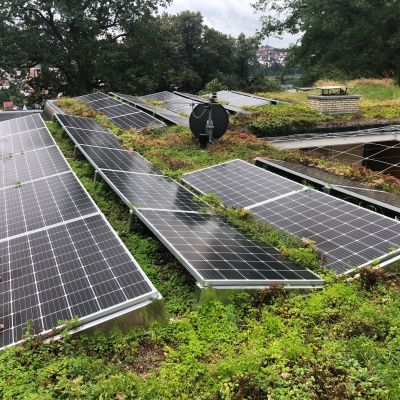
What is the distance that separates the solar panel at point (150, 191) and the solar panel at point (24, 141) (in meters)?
5.55

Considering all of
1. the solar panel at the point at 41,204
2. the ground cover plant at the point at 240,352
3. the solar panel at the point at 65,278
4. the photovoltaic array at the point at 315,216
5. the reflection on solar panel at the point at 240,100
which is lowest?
the ground cover plant at the point at 240,352

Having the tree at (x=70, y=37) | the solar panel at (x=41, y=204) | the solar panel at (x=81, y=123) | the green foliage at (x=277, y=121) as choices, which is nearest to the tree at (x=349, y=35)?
the tree at (x=70, y=37)

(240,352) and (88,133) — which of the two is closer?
(240,352)

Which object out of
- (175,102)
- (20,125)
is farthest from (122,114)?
(175,102)

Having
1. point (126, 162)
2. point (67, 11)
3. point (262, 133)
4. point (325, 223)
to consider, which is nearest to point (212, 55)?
point (67, 11)

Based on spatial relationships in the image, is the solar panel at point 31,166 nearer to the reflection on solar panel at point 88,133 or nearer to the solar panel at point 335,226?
the reflection on solar panel at point 88,133

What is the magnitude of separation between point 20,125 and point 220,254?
1659 centimetres

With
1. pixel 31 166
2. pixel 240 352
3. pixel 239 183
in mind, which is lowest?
pixel 240 352

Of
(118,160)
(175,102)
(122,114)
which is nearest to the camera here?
(118,160)

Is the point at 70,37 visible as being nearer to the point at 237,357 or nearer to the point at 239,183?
the point at 239,183

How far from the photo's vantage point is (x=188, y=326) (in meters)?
6.77

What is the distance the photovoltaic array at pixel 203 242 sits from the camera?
7.45 m

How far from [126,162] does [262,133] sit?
35.4ft

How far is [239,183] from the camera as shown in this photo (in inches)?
512
